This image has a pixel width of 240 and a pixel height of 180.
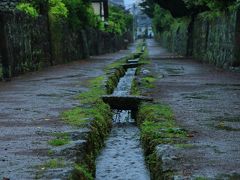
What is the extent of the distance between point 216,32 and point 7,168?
17986mm

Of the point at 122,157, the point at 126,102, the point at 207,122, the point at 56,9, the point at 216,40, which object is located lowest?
the point at 122,157

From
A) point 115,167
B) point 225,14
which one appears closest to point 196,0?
point 225,14

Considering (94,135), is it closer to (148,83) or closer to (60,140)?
(60,140)

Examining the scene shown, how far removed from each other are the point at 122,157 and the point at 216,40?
52.5ft

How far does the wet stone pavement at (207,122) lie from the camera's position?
491 cm

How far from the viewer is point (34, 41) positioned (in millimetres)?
18953

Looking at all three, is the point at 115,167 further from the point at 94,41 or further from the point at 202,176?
the point at 94,41

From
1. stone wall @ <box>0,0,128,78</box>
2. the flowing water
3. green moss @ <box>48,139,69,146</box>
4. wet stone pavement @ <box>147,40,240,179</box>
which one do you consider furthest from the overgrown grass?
stone wall @ <box>0,0,128,78</box>

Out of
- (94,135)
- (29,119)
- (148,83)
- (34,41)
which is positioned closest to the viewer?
(94,135)

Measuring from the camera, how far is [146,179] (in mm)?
5555

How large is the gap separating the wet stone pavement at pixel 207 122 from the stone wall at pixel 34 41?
16.4 ft

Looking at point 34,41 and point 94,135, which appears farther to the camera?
point 34,41

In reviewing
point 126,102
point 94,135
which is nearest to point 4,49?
point 126,102

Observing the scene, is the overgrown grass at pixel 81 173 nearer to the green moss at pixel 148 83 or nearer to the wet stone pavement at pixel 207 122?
the wet stone pavement at pixel 207 122
